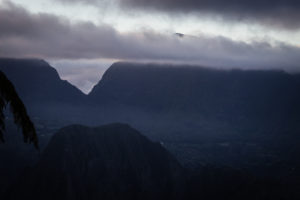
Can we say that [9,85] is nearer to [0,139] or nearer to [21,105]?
[21,105]

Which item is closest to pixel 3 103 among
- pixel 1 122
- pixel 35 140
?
pixel 1 122

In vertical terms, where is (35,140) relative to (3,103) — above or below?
below

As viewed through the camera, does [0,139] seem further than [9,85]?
Yes

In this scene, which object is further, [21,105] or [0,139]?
[0,139]

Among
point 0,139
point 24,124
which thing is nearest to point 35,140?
point 24,124

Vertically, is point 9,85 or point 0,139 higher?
point 9,85

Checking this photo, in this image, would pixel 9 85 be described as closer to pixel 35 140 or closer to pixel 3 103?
pixel 3 103

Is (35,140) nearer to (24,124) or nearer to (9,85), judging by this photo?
(24,124)

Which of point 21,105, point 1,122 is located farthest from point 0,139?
point 21,105
